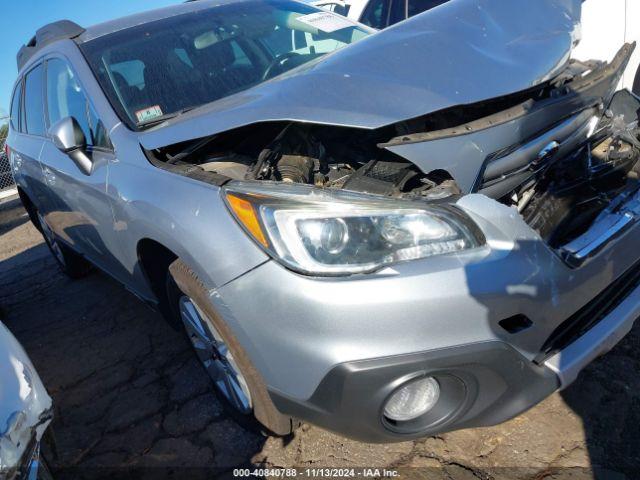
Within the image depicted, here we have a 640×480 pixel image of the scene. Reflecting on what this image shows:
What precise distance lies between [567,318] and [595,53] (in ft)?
10.8

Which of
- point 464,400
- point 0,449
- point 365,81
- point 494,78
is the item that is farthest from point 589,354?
point 0,449

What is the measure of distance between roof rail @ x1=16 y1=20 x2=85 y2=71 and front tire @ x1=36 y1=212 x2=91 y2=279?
4.22ft

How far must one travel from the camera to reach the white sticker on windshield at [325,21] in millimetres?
3158

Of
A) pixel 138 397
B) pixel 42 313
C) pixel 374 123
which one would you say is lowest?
pixel 42 313

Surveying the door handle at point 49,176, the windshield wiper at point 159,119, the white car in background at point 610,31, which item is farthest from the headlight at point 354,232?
the white car in background at point 610,31

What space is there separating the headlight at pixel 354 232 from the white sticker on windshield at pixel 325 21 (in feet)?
6.44

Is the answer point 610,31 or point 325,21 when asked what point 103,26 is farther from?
point 610,31

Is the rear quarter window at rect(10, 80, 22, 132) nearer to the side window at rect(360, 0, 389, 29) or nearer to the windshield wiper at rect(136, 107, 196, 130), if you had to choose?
the windshield wiper at rect(136, 107, 196, 130)

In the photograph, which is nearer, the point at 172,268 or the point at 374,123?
the point at 374,123

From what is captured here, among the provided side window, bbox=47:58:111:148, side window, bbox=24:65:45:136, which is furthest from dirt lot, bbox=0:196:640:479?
side window, bbox=24:65:45:136

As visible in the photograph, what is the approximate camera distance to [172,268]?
1979 mm

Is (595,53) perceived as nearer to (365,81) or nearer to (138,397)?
(365,81)

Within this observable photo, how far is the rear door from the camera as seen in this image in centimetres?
242

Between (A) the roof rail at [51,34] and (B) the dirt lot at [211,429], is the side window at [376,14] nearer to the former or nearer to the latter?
(A) the roof rail at [51,34]
